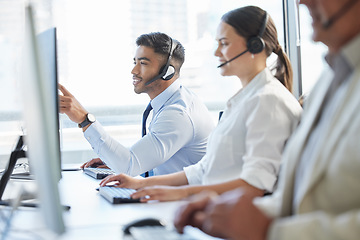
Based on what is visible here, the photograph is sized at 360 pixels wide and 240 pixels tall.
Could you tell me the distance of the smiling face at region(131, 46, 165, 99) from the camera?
2594mm

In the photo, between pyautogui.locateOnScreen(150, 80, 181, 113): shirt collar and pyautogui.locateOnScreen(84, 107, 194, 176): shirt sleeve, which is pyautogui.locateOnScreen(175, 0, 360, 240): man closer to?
pyautogui.locateOnScreen(84, 107, 194, 176): shirt sleeve

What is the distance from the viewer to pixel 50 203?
748mm

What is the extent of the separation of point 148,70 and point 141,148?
0.55 meters

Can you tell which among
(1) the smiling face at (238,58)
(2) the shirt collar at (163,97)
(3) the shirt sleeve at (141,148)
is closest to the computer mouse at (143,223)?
(1) the smiling face at (238,58)

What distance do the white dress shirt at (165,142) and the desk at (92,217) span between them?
49 centimetres

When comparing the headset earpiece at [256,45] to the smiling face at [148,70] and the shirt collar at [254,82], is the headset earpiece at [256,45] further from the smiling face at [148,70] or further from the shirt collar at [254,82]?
the smiling face at [148,70]

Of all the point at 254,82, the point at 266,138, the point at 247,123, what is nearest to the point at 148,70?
the point at 254,82

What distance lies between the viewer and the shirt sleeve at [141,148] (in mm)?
2221

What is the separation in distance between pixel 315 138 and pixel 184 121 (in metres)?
1.40

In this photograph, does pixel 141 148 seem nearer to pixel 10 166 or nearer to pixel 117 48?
pixel 10 166

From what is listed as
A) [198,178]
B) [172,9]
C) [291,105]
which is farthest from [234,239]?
[172,9]

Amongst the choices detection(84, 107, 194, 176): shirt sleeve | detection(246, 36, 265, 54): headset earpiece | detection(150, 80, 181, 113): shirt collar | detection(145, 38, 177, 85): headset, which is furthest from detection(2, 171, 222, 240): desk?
detection(145, 38, 177, 85): headset

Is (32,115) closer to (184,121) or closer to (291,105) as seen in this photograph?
(291,105)

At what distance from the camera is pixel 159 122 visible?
230 cm
